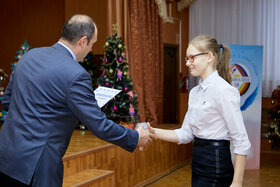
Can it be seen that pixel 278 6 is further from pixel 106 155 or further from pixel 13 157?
pixel 13 157

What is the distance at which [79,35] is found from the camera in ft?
6.80

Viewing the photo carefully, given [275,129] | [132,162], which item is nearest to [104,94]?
[132,162]

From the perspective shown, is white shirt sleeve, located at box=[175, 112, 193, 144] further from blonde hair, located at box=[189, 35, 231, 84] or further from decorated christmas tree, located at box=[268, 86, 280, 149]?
decorated christmas tree, located at box=[268, 86, 280, 149]

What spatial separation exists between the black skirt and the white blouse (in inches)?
1.7

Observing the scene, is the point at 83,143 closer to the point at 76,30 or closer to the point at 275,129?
the point at 76,30

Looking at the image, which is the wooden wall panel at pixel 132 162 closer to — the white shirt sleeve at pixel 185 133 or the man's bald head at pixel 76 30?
the white shirt sleeve at pixel 185 133

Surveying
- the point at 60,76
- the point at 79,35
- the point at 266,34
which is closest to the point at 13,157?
the point at 60,76

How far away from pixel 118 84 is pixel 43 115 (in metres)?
3.60

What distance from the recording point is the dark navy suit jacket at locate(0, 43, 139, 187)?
6.21 feet

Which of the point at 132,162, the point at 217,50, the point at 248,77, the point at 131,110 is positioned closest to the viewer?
the point at 217,50

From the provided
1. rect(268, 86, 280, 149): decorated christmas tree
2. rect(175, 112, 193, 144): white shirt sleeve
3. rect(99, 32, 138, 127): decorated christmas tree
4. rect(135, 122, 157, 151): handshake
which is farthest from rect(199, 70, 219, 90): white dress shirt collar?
rect(268, 86, 280, 149): decorated christmas tree

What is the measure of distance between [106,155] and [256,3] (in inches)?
204

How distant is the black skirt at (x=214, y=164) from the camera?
210cm

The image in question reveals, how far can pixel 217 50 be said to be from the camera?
7.30ft
